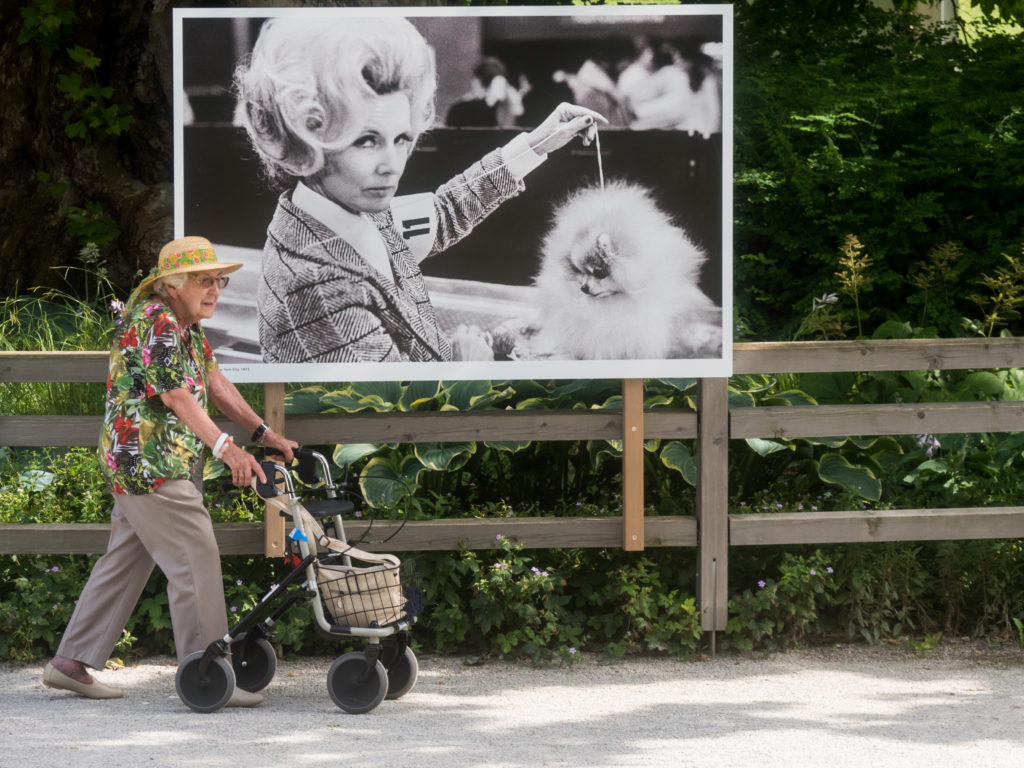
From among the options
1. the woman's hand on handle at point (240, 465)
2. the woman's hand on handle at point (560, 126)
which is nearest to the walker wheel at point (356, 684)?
→ the woman's hand on handle at point (240, 465)

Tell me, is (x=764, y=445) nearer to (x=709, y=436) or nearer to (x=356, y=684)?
(x=709, y=436)

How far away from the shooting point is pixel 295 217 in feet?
16.9

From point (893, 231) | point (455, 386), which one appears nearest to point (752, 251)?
point (893, 231)

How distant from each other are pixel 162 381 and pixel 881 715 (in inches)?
111

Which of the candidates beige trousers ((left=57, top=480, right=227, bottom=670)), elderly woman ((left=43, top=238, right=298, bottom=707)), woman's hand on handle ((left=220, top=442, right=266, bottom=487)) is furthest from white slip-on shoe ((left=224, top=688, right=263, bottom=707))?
woman's hand on handle ((left=220, top=442, right=266, bottom=487))

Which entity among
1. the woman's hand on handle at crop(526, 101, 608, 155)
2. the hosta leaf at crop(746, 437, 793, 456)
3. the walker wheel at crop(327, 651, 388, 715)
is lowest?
the walker wheel at crop(327, 651, 388, 715)

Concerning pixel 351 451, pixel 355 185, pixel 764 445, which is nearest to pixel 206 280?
pixel 355 185

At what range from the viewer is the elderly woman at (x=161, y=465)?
448 cm

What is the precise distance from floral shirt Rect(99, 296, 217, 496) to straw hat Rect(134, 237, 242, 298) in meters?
0.09

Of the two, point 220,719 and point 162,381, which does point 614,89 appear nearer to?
point 162,381

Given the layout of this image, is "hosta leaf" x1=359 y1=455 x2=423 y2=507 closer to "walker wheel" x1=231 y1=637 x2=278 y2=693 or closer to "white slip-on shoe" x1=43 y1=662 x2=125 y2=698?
"walker wheel" x1=231 y1=637 x2=278 y2=693

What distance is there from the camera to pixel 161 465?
451 cm

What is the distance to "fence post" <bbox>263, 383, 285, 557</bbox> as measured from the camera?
206 inches

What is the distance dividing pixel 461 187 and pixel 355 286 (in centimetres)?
59
